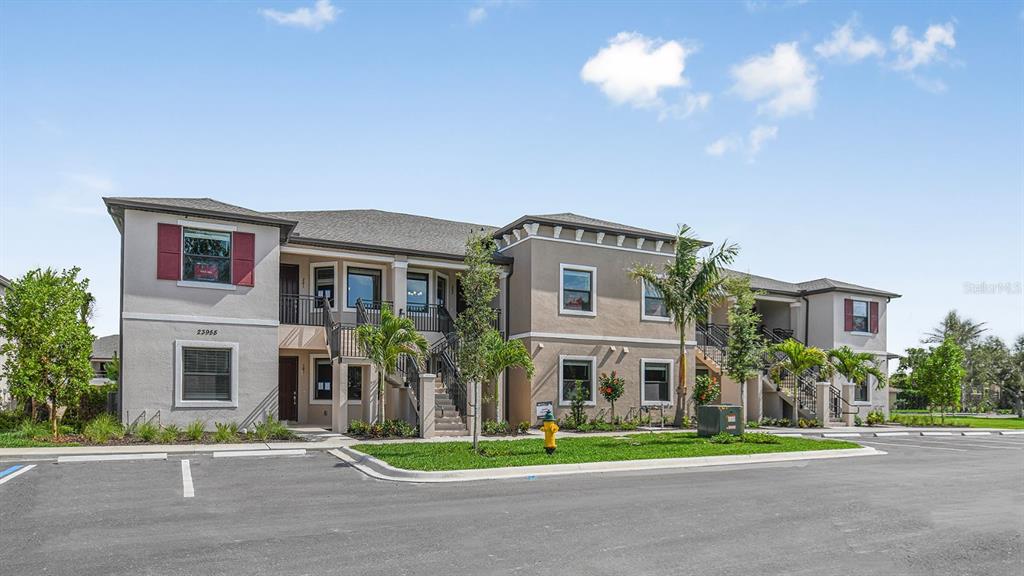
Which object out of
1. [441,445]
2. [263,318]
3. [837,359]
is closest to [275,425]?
[263,318]

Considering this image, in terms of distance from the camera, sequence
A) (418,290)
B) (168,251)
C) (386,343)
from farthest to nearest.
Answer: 1. (418,290)
2. (386,343)
3. (168,251)

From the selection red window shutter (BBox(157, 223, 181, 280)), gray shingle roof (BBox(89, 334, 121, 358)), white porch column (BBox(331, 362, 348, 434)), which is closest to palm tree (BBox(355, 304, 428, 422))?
white porch column (BBox(331, 362, 348, 434))

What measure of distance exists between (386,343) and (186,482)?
27.4 feet

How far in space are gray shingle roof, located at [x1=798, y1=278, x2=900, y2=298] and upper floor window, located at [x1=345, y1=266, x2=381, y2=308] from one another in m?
20.4

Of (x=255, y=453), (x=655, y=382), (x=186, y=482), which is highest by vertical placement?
(x=655, y=382)

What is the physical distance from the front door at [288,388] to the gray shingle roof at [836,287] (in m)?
23.3

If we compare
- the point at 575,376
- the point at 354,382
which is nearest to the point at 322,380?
the point at 354,382

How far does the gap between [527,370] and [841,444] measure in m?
9.13

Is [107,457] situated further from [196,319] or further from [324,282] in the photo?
[324,282]

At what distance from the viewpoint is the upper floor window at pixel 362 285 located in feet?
84.0

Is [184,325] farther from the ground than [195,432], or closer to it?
farther from the ground

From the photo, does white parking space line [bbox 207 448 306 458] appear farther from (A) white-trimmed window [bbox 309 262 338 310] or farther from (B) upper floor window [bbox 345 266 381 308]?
(B) upper floor window [bbox 345 266 381 308]

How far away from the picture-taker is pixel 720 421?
21.5 meters

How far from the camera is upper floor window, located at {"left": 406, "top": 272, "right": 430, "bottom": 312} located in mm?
26562
